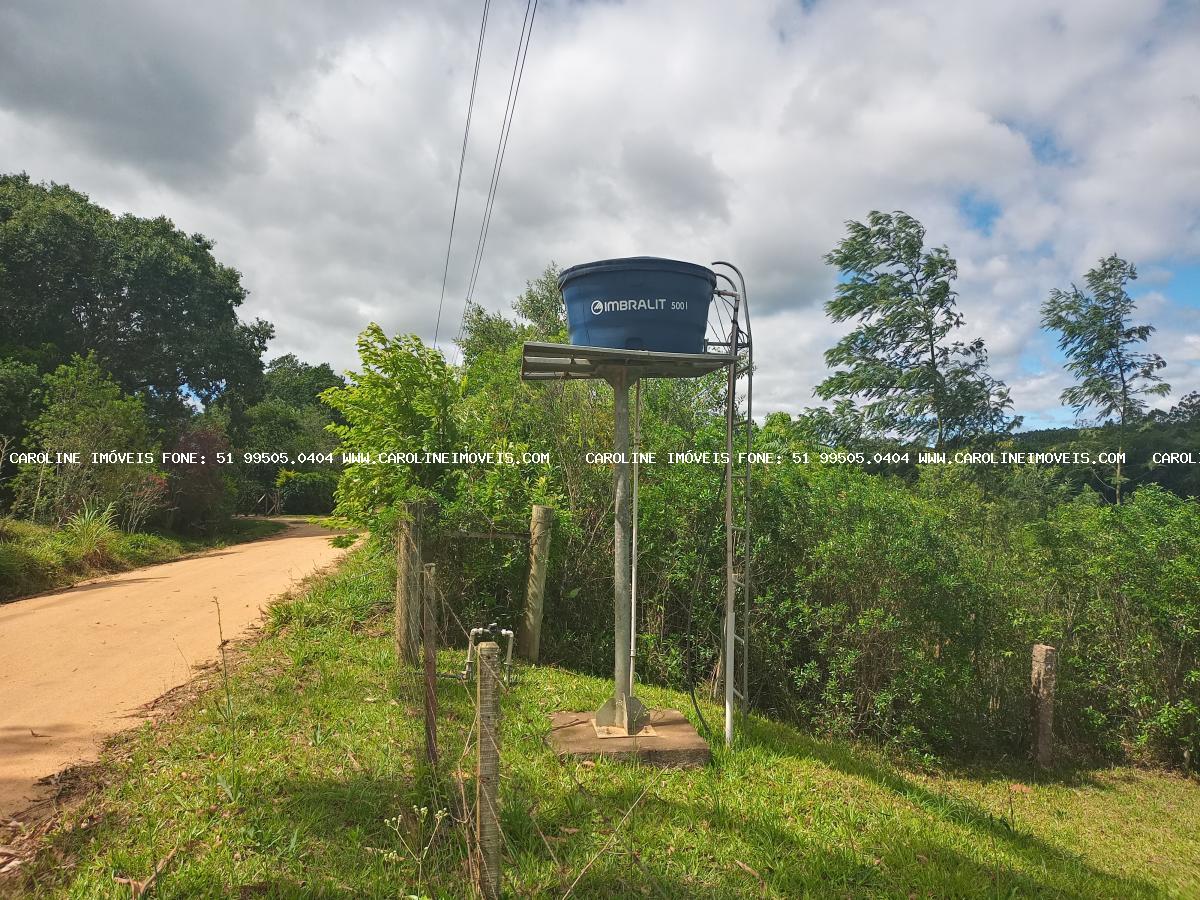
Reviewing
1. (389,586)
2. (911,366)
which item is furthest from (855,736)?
(911,366)

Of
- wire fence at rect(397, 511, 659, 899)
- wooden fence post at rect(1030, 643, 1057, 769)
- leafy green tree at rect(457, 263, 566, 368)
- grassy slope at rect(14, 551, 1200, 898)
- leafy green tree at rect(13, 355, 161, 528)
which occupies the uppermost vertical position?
leafy green tree at rect(457, 263, 566, 368)

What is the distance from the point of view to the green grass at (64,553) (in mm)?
9188

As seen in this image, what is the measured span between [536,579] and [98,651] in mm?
4076

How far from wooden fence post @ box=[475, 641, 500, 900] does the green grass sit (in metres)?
9.54

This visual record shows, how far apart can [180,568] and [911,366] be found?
54.2ft

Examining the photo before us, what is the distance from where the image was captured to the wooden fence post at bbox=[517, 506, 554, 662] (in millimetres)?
6242

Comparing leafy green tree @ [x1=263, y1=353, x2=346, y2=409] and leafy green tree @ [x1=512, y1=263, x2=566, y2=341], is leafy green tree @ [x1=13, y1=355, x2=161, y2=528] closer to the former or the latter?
leafy green tree @ [x1=512, y1=263, x2=566, y2=341]

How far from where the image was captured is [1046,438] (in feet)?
65.3

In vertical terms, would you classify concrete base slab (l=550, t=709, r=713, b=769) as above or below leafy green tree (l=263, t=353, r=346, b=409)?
below

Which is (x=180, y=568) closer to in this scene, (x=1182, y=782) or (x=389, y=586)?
(x=389, y=586)

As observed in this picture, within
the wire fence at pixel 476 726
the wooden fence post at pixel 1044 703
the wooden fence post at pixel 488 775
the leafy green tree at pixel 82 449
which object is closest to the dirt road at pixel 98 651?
the wire fence at pixel 476 726

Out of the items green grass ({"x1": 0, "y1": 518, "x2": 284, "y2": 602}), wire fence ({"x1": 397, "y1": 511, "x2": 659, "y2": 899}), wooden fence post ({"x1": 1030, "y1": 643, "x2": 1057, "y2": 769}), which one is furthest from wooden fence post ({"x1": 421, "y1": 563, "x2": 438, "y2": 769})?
green grass ({"x1": 0, "y1": 518, "x2": 284, "y2": 602})

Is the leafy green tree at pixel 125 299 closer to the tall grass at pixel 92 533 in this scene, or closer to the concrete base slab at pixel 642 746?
the tall grass at pixel 92 533

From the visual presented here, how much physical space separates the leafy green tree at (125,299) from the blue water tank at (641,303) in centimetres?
2091
